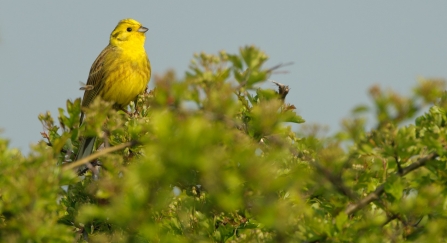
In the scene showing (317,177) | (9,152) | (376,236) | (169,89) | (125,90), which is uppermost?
(125,90)

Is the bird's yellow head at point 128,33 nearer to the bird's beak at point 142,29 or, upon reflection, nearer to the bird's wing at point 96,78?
the bird's beak at point 142,29

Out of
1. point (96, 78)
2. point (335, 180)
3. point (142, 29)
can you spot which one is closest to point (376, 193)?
point (335, 180)

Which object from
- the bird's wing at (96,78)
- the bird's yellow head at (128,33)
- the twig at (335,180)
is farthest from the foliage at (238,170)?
the bird's yellow head at (128,33)

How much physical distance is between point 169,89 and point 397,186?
0.96 meters

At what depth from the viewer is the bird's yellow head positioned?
880 cm

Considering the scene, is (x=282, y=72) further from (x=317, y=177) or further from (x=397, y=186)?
(x=397, y=186)

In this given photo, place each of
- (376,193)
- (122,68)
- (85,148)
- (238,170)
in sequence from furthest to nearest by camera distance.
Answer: (122,68), (85,148), (376,193), (238,170)

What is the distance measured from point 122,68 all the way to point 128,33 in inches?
29.9

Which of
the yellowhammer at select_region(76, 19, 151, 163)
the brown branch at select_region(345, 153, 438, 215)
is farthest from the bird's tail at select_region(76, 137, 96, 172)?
the brown branch at select_region(345, 153, 438, 215)

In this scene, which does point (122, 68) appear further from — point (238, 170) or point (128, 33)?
point (238, 170)

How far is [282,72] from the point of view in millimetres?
2439

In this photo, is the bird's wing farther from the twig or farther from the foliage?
the twig

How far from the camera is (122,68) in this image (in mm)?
8352

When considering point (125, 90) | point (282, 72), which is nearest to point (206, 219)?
point (282, 72)
